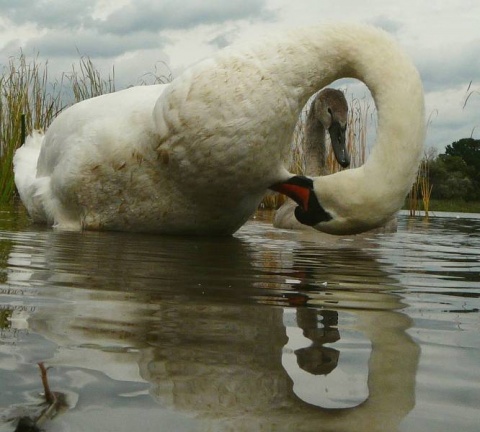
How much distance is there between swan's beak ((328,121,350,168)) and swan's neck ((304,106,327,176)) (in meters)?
1.61

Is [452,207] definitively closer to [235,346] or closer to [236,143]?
[236,143]

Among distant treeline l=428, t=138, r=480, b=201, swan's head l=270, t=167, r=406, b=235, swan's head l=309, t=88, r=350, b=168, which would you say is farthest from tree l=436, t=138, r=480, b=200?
swan's head l=270, t=167, r=406, b=235

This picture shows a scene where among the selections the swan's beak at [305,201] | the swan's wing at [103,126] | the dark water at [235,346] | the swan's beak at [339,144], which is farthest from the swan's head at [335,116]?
the dark water at [235,346]

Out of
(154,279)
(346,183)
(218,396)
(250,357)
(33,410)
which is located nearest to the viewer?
(33,410)

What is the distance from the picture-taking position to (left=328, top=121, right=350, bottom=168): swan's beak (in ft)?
24.7

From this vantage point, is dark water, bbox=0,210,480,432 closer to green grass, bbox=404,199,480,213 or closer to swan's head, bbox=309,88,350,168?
swan's head, bbox=309,88,350,168

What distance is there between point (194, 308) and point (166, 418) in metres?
1.17

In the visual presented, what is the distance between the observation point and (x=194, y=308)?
2529 millimetres

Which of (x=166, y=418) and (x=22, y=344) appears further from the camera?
(x=22, y=344)

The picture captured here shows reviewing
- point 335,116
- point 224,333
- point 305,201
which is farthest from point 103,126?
point 224,333

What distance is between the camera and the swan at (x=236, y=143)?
5012mm

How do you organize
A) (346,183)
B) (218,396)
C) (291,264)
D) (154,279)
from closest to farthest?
(218,396) < (154,279) < (291,264) < (346,183)

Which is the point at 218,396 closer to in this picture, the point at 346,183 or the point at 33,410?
the point at 33,410

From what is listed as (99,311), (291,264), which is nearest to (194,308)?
(99,311)
